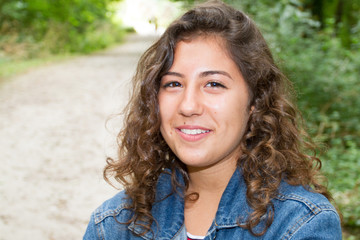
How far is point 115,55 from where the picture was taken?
16812mm

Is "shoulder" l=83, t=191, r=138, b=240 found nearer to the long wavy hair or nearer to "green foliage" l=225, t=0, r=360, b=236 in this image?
the long wavy hair

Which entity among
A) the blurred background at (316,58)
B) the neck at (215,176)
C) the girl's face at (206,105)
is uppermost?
the girl's face at (206,105)

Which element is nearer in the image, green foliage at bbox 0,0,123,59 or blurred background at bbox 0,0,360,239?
blurred background at bbox 0,0,360,239

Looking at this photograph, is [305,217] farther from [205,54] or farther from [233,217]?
[205,54]

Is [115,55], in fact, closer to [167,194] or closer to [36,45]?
[36,45]

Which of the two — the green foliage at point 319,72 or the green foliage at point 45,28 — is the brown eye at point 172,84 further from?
the green foliage at point 45,28

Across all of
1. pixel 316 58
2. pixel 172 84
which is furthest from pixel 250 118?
pixel 316 58

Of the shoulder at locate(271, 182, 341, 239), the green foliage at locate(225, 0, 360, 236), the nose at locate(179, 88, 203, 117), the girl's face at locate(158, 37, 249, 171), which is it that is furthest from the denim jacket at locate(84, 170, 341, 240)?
the green foliage at locate(225, 0, 360, 236)

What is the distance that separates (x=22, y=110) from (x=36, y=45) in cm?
688

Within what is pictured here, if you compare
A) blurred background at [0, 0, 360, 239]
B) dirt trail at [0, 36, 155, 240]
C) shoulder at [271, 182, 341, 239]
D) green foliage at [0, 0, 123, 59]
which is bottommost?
green foliage at [0, 0, 123, 59]

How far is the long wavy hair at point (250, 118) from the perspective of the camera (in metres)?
1.74

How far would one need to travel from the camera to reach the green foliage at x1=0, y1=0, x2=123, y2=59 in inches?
541

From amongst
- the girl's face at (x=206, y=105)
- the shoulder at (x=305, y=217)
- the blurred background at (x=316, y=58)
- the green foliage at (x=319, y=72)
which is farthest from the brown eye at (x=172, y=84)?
the green foliage at (x=319, y=72)

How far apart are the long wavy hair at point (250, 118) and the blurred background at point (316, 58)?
317 millimetres
